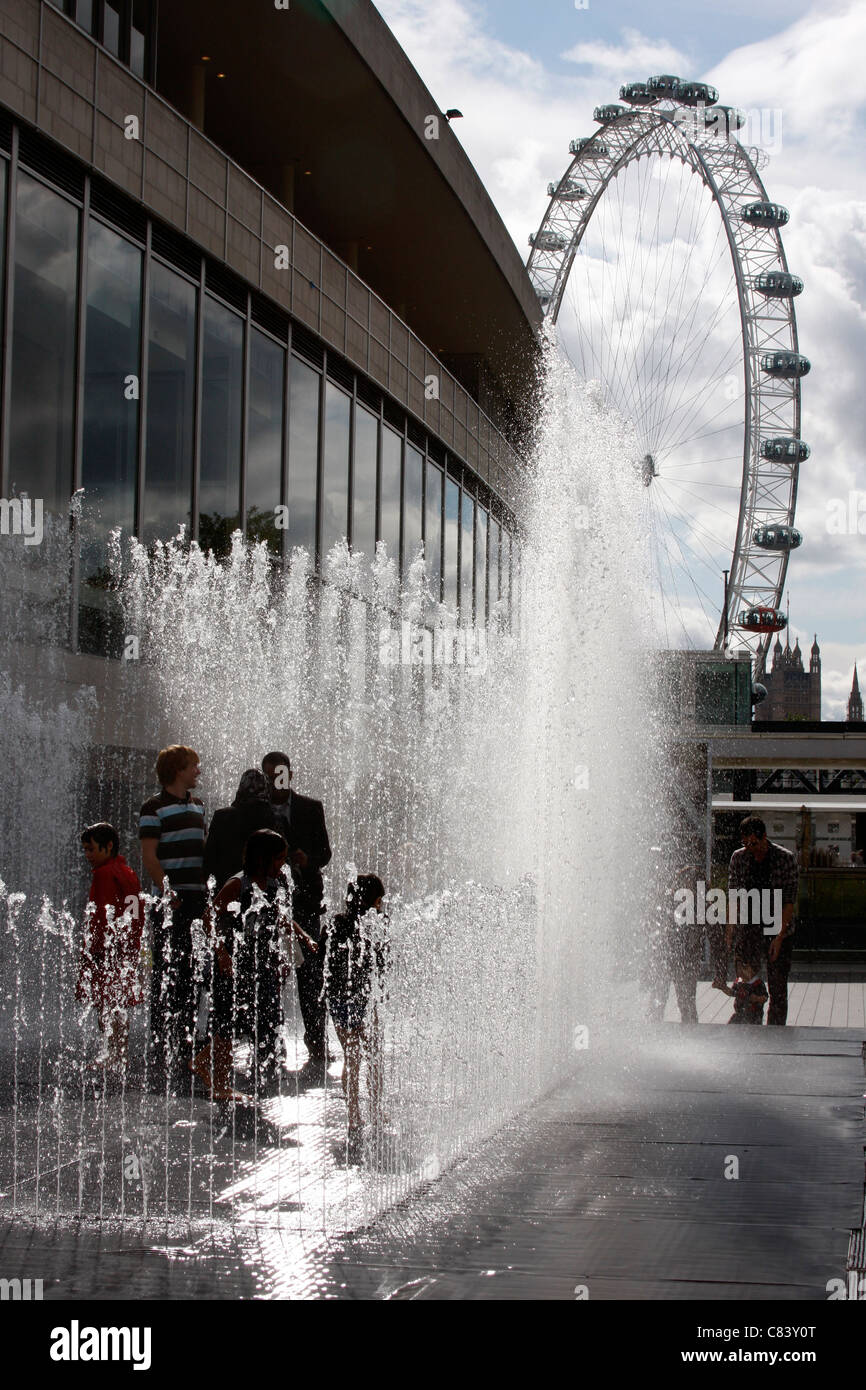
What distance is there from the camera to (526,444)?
32.5 m

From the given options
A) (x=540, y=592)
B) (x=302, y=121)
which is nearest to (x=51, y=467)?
(x=540, y=592)

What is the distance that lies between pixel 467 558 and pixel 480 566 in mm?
976

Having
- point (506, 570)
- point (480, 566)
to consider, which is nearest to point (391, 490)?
point (480, 566)

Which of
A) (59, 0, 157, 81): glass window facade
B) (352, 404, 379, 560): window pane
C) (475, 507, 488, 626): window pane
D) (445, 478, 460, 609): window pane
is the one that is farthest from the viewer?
(475, 507, 488, 626): window pane

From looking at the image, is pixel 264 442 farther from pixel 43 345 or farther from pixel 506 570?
pixel 506 570

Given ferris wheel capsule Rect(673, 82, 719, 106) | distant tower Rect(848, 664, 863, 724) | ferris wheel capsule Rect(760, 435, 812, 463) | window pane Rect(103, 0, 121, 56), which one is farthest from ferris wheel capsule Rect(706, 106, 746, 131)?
distant tower Rect(848, 664, 863, 724)

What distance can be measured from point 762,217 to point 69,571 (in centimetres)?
5075

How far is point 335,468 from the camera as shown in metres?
19.8

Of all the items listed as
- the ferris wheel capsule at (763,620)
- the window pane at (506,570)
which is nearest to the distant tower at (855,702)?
the ferris wheel capsule at (763,620)

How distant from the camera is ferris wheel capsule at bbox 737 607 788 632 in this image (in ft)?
226

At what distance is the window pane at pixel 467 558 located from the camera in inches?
1029

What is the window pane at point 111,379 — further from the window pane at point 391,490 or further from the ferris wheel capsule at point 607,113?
the ferris wheel capsule at point 607,113

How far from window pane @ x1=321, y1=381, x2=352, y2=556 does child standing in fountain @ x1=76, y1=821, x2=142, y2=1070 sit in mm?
11620

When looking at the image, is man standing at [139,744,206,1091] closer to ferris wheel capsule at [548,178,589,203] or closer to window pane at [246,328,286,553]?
window pane at [246,328,286,553]
